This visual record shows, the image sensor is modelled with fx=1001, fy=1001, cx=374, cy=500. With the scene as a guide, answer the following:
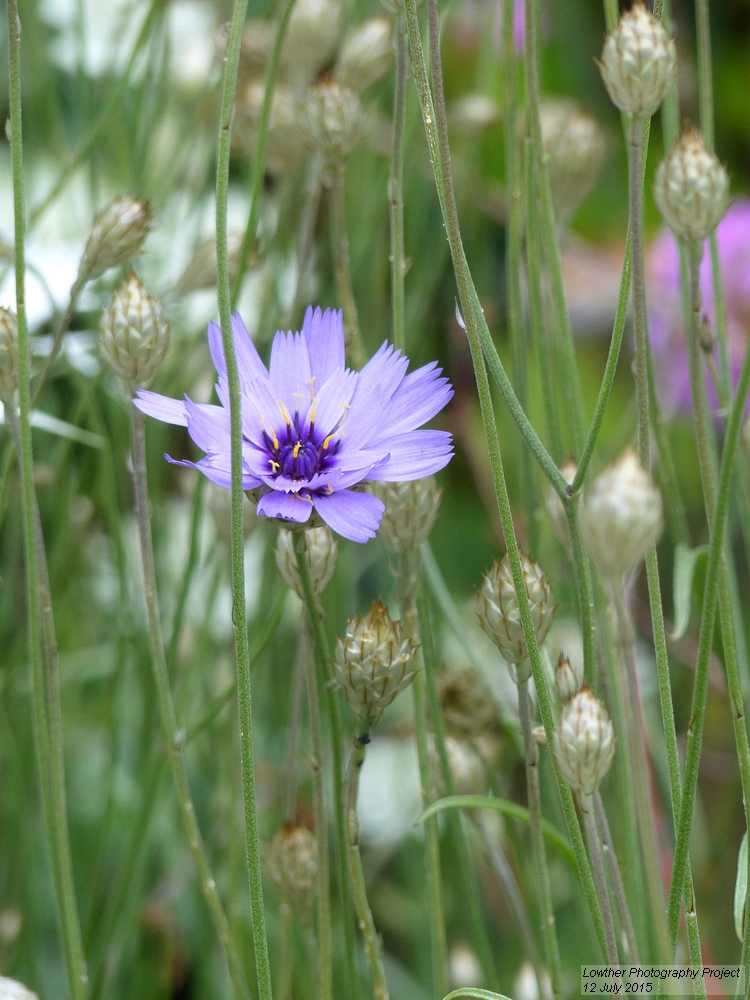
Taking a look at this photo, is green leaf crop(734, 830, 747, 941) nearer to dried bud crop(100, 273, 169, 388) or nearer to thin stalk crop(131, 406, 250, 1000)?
thin stalk crop(131, 406, 250, 1000)

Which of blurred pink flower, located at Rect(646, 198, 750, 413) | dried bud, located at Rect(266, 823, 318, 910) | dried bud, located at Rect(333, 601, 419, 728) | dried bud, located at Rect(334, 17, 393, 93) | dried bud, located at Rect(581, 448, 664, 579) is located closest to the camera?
dried bud, located at Rect(581, 448, 664, 579)

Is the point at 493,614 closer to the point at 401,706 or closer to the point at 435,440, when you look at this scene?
the point at 435,440

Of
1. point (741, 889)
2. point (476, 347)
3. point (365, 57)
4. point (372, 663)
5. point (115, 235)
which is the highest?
point (365, 57)

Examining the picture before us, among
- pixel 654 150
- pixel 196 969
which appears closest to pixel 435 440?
pixel 196 969

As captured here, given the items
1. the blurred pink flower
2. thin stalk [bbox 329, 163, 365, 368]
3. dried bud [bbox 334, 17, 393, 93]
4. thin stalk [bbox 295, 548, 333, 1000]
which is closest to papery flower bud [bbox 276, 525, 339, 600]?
thin stalk [bbox 295, 548, 333, 1000]

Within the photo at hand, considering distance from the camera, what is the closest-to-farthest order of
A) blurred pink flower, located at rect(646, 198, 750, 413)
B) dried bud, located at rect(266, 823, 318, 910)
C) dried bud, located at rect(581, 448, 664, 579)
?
dried bud, located at rect(581, 448, 664, 579), dried bud, located at rect(266, 823, 318, 910), blurred pink flower, located at rect(646, 198, 750, 413)

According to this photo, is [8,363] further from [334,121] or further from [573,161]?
[573,161]

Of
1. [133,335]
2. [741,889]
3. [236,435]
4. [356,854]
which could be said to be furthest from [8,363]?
[741,889]
